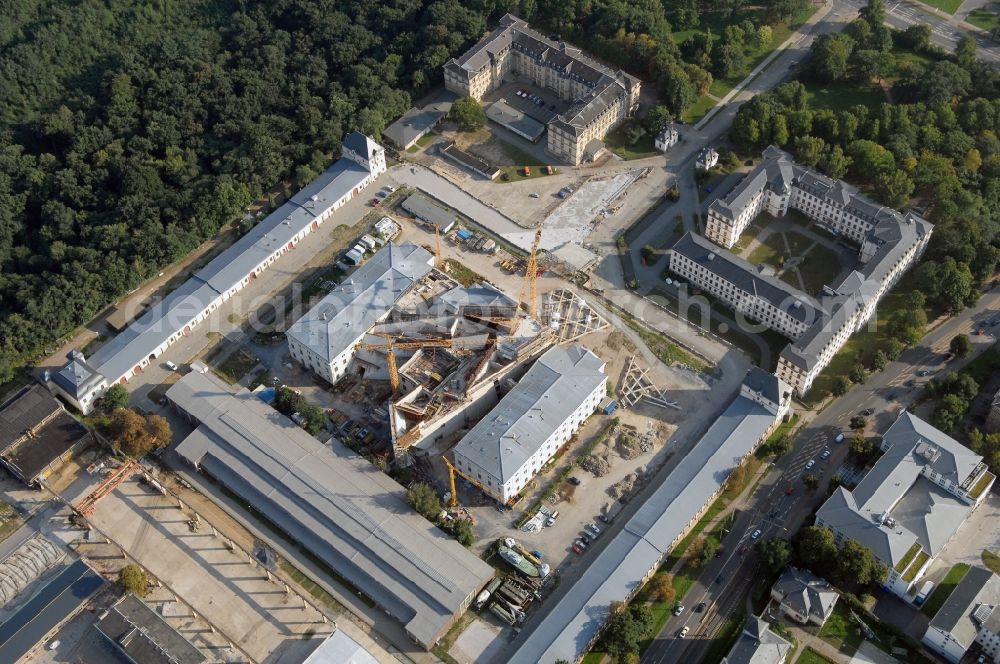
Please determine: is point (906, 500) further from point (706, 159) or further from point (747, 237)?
point (706, 159)

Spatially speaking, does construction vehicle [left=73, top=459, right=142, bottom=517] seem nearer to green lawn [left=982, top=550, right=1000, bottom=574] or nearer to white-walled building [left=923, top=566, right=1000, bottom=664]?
white-walled building [left=923, top=566, right=1000, bottom=664]

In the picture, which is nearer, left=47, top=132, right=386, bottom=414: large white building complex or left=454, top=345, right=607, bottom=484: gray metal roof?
left=454, top=345, right=607, bottom=484: gray metal roof

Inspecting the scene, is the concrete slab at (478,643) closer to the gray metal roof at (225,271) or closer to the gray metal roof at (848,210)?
the gray metal roof at (848,210)

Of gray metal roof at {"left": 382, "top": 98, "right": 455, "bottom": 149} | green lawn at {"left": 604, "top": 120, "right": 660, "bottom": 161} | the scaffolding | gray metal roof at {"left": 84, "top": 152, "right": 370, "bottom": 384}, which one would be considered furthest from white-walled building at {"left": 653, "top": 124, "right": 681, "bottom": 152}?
gray metal roof at {"left": 84, "top": 152, "right": 370, "bottom": 384}

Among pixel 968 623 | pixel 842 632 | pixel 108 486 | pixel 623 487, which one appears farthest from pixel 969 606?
pixel 108 486

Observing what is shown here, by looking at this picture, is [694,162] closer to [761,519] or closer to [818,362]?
[818,362]

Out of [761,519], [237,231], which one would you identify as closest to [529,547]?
[761,519]

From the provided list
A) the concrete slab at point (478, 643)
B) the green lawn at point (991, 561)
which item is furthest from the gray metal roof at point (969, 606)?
the concrete slab at point (478, 643)
